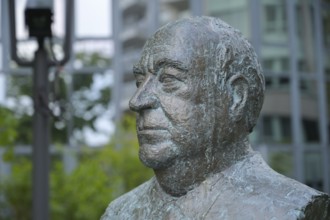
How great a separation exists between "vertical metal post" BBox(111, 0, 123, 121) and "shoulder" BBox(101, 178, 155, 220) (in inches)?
541

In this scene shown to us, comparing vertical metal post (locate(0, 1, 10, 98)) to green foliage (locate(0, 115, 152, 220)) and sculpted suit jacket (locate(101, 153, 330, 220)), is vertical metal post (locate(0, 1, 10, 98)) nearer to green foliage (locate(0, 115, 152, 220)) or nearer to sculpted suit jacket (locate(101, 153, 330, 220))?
green foliage (locate(0, 115, 152, 220))

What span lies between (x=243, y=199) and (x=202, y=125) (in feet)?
1.25

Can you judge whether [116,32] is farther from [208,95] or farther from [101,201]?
[208,95]

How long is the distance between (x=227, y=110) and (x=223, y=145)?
0.16 metres

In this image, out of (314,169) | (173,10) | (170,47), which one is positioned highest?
(170,47)

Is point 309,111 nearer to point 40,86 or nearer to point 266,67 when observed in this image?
point 266,67

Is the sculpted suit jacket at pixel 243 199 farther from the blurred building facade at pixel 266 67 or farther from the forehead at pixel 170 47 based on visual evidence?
the blurred building facade at pixel 266 67

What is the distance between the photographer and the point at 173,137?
12.0ft

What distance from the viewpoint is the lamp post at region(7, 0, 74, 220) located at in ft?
20.6

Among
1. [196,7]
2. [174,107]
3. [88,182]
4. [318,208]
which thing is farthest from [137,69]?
[196,7]

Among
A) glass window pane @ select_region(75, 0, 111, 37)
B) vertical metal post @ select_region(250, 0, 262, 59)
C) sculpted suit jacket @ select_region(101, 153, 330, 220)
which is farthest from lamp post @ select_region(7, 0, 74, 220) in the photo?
vertical metal post @ select_region(250, 0, 262, 59)

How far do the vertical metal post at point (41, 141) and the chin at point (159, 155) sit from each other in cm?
272

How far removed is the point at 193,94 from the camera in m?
3.66

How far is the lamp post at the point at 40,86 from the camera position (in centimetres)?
628
